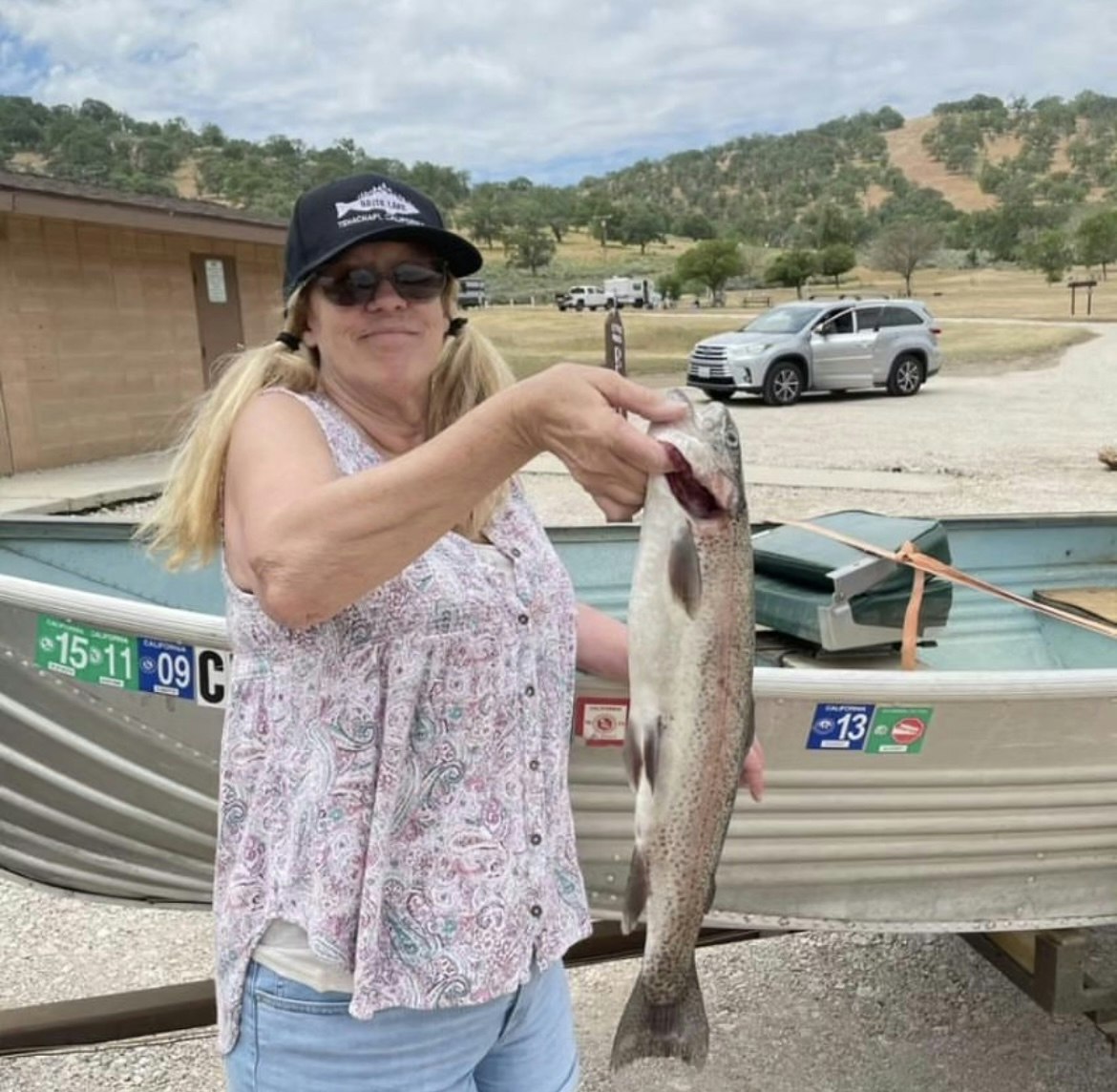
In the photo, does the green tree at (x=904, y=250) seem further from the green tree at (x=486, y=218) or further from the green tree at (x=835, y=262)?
the green tree at (x=486, y=218)

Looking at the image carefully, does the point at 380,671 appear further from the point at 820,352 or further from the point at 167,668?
the point at 820,352

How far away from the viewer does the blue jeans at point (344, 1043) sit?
1.59 meters

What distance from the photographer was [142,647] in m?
2.90

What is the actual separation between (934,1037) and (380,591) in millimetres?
3062

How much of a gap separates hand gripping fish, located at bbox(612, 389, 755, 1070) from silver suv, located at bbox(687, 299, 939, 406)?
779 inches

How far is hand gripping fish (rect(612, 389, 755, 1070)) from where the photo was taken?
1.56 metres

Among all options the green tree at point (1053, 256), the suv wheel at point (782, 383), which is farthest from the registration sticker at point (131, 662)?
the green tree at point (1053, 256)

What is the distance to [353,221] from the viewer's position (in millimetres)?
1657

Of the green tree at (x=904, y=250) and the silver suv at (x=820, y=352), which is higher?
the green tree at (x=904, y=250)

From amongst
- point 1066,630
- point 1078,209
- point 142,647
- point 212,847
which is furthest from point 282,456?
point 1078,209

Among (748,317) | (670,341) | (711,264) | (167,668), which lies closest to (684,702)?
(167,668)

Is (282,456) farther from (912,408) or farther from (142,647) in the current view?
(912,408)

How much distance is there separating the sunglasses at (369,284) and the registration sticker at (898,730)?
149 cm

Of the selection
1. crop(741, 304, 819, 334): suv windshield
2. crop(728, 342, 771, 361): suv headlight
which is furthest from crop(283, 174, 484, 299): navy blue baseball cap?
crop(741, 304, 819, 334): suv windshield
